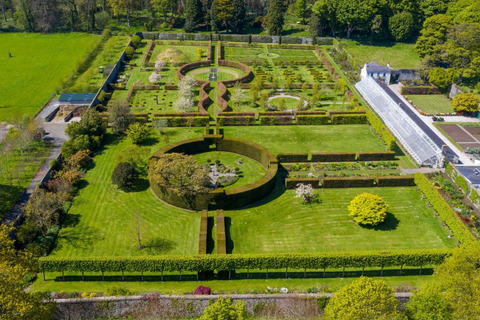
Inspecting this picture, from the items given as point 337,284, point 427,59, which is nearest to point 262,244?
point 337,284

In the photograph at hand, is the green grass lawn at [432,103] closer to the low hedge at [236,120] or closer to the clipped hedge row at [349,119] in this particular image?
the clipped hedge row at [349,119]

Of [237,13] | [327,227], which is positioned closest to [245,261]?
[327,227]

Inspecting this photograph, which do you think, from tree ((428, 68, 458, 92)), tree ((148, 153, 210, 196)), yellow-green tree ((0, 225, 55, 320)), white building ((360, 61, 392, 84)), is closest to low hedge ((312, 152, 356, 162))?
tree ((148, 153, 210, 196))

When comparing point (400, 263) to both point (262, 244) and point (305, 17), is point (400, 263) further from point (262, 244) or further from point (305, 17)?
point (305, 17)

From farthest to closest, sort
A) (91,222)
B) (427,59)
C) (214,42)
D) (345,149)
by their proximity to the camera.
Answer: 1. (214,42)
2. (427,59)
3. (345,149)
4. (91,222)

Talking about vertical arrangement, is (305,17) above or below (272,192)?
above

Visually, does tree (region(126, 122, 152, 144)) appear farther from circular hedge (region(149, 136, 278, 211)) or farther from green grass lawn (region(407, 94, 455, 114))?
green grass lawn (region(407, 94, 455, 114))
